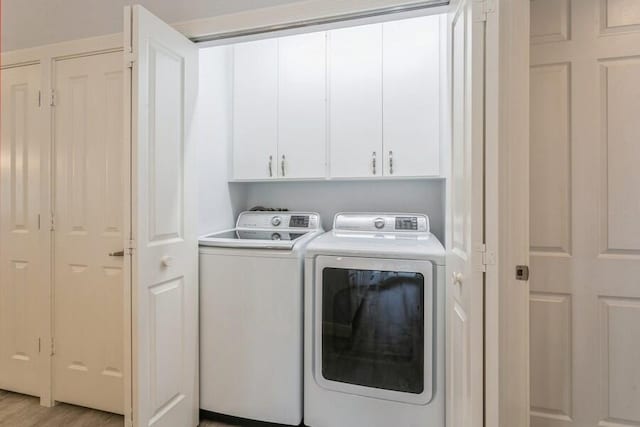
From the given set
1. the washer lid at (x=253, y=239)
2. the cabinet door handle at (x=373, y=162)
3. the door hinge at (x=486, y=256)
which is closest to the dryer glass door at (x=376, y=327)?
the washer lid at (x=253, y=239)

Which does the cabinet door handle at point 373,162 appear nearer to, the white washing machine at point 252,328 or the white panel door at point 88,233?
the white washing machine at point 252,328

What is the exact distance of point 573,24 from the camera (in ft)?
4.33

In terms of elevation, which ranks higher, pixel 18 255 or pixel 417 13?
pixel 417 13

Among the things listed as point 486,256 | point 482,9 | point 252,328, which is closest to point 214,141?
point 252,328

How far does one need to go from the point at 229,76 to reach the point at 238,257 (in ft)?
4.78

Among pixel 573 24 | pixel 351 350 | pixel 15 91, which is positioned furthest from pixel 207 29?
pixel 351 350

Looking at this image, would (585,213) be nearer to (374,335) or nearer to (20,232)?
(374,335)

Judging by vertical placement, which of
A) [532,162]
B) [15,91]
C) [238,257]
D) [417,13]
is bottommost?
[238,257]

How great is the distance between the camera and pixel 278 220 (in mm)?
2439

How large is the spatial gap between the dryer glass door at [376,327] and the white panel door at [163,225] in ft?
2.45

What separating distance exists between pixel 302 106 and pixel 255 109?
1.22 ft

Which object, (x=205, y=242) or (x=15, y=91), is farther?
(x=15, y=91)

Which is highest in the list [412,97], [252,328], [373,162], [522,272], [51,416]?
[412,97]

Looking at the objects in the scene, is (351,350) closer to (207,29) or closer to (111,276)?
(111,276)
